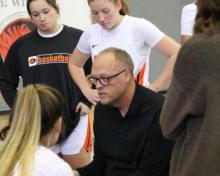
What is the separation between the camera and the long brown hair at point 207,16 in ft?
4.32

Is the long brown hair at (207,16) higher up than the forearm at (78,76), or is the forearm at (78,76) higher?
the long brown hair at (207,16)

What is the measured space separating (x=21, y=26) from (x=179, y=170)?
2.26 metres

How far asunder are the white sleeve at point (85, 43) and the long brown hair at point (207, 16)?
1.17m

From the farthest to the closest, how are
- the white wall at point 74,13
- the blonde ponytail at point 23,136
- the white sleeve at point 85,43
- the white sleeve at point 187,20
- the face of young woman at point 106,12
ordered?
the white wall at point 74,13 < the white sleeve at point 187,20 < the white sleeve at point 85,43 < the face of young woman at point 106,12 < the blonde ponytail at point 23,136

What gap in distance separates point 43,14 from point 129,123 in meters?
0.94

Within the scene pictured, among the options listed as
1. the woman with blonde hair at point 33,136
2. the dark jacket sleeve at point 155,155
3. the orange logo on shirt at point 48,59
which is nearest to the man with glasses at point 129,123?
the dark jacket sleeve at point 155,155

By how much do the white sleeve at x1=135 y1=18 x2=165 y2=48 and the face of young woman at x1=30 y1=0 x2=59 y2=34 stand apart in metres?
0.54

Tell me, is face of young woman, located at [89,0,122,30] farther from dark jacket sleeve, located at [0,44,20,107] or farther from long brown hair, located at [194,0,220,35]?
long brown hair, located at [194,0,220,35]

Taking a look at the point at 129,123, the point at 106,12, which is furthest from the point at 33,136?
the point at 106,12

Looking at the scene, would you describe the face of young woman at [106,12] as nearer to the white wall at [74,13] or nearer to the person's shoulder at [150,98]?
the person's shoulder at [150,98]

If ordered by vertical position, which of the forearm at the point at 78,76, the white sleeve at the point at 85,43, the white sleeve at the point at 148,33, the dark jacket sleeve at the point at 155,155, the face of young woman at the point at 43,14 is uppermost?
the face of young woman at the point at 43,14

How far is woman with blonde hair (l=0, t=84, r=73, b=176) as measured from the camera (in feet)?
5.12

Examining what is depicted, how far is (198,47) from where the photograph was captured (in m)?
1.33

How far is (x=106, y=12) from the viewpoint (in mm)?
2252
